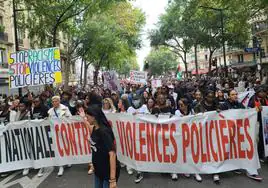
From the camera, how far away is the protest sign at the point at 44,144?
7.42 m

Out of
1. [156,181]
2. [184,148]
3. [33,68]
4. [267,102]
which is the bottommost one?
[156,181]

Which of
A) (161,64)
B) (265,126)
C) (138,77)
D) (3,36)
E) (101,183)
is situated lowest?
(101,183)

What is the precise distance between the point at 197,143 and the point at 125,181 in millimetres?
1420

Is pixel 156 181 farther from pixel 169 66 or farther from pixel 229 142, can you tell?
pixel 169 66

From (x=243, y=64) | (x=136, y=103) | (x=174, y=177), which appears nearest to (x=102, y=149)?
(x=174, y=177)

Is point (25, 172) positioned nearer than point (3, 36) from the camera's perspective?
Yes

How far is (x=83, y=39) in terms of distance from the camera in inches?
1391

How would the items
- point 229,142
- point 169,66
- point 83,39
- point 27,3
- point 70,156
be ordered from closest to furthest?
point 229,142 → point 70,156 → point 27,3 → point 83,39 → point 169,66

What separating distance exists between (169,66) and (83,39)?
7282 centimetres

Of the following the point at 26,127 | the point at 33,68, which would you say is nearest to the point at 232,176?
the point at 26,127

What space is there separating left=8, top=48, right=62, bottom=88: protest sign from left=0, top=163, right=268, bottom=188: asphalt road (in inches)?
140

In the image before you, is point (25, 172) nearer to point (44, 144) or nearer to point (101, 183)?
point (44, 144)

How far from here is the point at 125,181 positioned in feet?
21.4

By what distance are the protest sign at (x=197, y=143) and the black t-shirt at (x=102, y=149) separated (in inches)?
107
